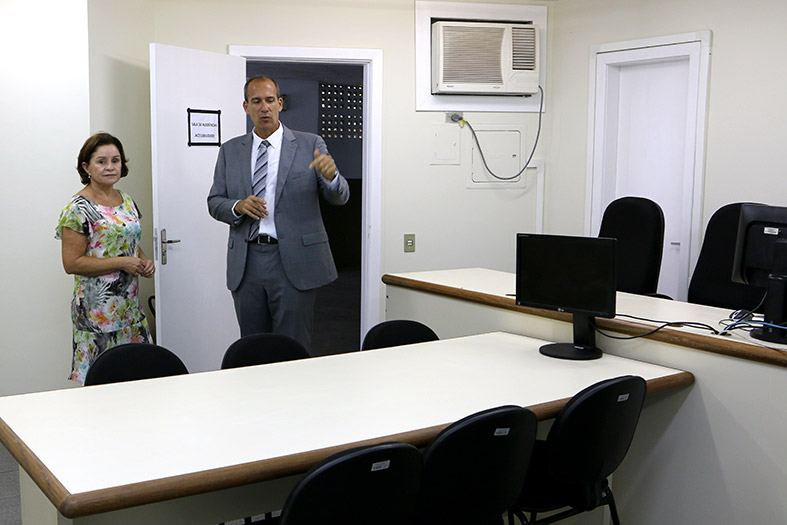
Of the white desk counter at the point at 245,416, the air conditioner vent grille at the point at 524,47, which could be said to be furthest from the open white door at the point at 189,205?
the white desk counter at the point at 245,416

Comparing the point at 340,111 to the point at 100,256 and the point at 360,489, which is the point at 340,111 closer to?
the point at 100,256

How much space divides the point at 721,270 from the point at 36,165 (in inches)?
146

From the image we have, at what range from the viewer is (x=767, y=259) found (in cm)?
271

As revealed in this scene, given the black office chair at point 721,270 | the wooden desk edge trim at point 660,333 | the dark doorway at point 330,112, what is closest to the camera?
the wooden desk edge trim at point 660,333

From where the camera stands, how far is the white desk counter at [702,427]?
2.42 meters

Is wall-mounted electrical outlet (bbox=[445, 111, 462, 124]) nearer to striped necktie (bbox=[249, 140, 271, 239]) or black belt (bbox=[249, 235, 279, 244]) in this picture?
striped necktie (bbox=[249, 140, 271, 239])

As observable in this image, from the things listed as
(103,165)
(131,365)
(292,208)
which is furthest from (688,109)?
(131,365)

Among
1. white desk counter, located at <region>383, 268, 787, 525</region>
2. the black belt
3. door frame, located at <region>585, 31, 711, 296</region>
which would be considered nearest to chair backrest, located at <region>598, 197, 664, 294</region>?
door frame, located at <region>585, 31, 711, 296</region>

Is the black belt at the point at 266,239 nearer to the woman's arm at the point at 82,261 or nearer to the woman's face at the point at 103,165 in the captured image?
the woman's arm at the point at 82,261

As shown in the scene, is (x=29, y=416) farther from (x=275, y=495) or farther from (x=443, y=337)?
(x=443, y=337)

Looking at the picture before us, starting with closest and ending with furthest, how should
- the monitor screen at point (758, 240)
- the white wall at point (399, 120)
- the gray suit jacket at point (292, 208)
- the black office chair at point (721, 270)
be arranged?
1. the monitor screen at point (758, 240)
2. the gray suit jacket at point (292, 208)
3. the black office chair at point (721, 270)
4. the white wall at point (399, 120)

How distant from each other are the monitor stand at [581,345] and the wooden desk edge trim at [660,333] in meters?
0.07

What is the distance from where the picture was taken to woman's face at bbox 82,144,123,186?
3.51 m

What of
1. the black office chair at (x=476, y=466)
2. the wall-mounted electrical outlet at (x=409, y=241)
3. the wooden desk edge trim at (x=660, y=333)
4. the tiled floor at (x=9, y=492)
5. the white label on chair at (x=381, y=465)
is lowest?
the tiled floor at (x=9, y=492)
